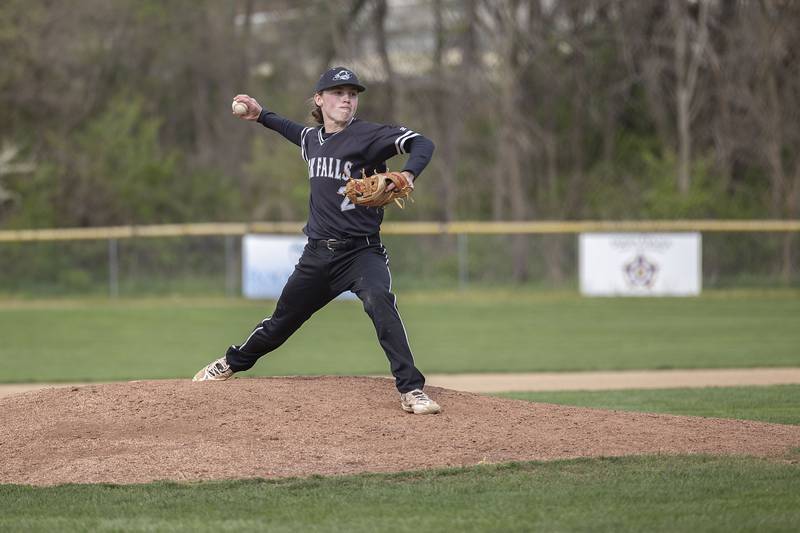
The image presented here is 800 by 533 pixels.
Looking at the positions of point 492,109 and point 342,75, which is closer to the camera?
point 342,75

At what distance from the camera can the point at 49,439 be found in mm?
6434

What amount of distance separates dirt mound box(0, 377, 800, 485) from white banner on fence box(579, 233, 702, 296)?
17257mm

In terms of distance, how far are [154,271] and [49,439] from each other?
19.9 metres

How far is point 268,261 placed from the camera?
80.1 ft

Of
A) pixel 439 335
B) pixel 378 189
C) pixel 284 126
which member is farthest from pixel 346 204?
pixel 439 335

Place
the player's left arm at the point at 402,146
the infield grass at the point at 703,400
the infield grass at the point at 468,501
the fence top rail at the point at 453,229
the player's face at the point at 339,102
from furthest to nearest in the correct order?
the fence top rail at the point at 453,229, the infield grass at the point at 703,400, the player's face at the point at 339,102, the player's left arm at the point at 402,146, the infield grass at the point at 468,501

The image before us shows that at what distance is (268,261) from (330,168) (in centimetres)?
1756

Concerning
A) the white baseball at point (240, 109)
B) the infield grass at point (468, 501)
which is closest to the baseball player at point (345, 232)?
the white baseball at point (240, 109)

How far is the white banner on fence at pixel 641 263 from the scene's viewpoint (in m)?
24.2

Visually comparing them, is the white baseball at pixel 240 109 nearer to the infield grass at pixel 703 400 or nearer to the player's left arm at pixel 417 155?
the player's left arm at pixel 417 155

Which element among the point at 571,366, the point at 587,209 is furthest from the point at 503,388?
the point at 587,209

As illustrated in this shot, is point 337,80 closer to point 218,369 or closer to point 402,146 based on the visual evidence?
point 402,146

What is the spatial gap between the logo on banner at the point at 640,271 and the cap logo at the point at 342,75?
1785 cm

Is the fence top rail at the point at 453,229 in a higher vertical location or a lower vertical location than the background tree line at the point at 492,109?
lower
